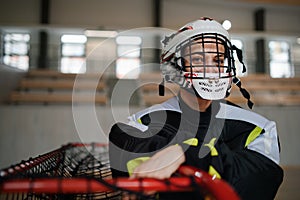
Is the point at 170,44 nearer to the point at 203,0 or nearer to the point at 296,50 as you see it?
the point at 203,0

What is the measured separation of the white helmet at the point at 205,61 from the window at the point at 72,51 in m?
7.19

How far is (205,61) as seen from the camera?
735 mm

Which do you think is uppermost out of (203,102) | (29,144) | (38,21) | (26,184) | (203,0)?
(203,0)

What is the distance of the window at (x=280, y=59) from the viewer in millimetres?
8320

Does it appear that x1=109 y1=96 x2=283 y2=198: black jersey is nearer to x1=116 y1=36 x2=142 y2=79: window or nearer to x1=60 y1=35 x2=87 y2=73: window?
x1=116 y1=36 x2=142 y2=79: window

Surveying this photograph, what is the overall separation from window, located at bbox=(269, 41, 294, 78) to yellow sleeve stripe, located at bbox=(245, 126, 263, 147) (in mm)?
8168

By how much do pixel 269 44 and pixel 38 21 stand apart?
6.17 metres

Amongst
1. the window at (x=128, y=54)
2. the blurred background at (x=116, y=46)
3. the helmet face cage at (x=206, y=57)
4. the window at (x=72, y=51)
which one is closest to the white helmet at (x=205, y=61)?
the helmet face cage at (x=206, y=57)

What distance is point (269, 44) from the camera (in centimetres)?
834

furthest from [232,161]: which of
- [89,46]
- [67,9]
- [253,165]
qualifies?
[89,46]

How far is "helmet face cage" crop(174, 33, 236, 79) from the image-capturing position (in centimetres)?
73

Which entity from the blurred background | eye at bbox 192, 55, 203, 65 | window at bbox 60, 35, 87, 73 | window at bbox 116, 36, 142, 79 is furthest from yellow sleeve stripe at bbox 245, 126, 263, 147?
window at bbox 60, 35, 87, 73

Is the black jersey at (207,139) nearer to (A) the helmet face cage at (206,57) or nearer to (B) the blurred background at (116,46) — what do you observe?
(A) the helmet face cage at (206,57)

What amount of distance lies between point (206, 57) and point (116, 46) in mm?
7602
